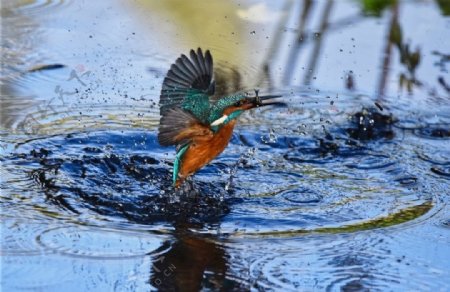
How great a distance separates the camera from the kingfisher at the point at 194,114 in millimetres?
4793

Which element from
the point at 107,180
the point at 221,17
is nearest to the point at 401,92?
the point at 221,17

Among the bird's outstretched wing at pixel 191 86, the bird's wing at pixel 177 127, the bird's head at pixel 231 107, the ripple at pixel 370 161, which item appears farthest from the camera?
the ripple at pixel 370 161

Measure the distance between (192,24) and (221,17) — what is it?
0.28 m

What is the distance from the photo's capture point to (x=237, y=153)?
5734 millimetres

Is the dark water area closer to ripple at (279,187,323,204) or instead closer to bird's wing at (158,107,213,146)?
ripple at (279,187,323,204)

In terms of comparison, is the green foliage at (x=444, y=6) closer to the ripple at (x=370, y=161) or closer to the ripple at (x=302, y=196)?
the ripple at (x=370, y=161)

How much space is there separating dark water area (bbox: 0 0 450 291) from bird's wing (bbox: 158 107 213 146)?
0.31 metres

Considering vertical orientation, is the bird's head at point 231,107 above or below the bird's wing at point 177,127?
above

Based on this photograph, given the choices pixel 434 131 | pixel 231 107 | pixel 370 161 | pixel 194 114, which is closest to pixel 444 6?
pixel 434 131

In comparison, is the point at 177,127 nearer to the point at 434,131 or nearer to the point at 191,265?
the point at 191,265

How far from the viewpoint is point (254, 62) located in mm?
7039

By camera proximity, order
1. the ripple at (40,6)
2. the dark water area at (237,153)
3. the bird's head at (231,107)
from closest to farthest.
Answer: the dark water area at (237,153), the bird's head at (231,107), the ripple at (40,6)

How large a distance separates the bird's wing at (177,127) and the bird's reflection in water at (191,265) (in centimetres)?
52

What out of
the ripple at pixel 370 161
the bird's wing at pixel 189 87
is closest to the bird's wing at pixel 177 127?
the bird's wing at pixel 189 87
